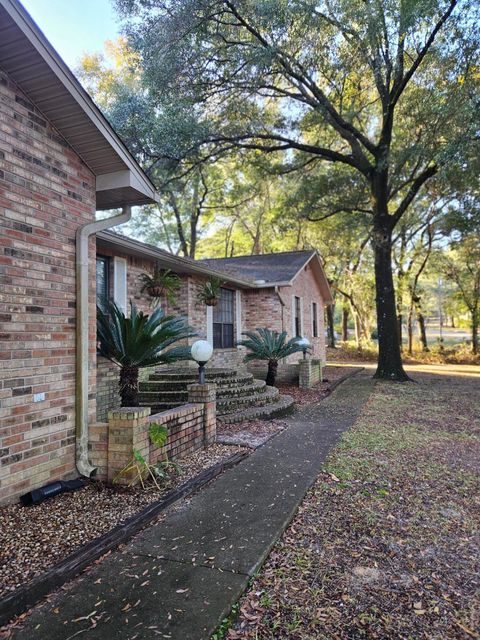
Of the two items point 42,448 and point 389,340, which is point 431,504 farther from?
point 389,340

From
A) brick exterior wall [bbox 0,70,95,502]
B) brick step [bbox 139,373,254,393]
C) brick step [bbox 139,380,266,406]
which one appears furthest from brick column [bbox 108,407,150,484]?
brick step [bbox 139,373,254,393]

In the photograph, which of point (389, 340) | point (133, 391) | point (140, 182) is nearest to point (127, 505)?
point (133, 391)

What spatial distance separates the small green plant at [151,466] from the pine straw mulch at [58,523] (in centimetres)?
8

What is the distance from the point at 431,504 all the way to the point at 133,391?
3418mm

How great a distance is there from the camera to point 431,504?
139 inches

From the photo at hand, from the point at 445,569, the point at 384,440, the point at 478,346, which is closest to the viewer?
the point at 445,569

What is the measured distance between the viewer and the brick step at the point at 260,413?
6469 mm

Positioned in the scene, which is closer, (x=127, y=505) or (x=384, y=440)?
(x=127, y=505)

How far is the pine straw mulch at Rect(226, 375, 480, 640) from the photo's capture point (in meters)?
2.05

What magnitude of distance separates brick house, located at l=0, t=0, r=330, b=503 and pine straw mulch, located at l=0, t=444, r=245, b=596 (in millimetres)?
226

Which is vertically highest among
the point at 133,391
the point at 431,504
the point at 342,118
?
the point at 342,118

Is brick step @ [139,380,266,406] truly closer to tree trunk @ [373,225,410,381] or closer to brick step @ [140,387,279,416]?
brick step @ [140,387,279,416]

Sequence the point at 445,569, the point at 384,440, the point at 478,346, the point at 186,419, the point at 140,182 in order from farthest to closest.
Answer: the point at 478,346 → the point at 384,440 → the point at 186,419 → the point at 140,182 → the point at 445,569

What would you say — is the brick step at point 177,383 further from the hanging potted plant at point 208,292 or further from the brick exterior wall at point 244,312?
the hanging potted plant at point 208,292
